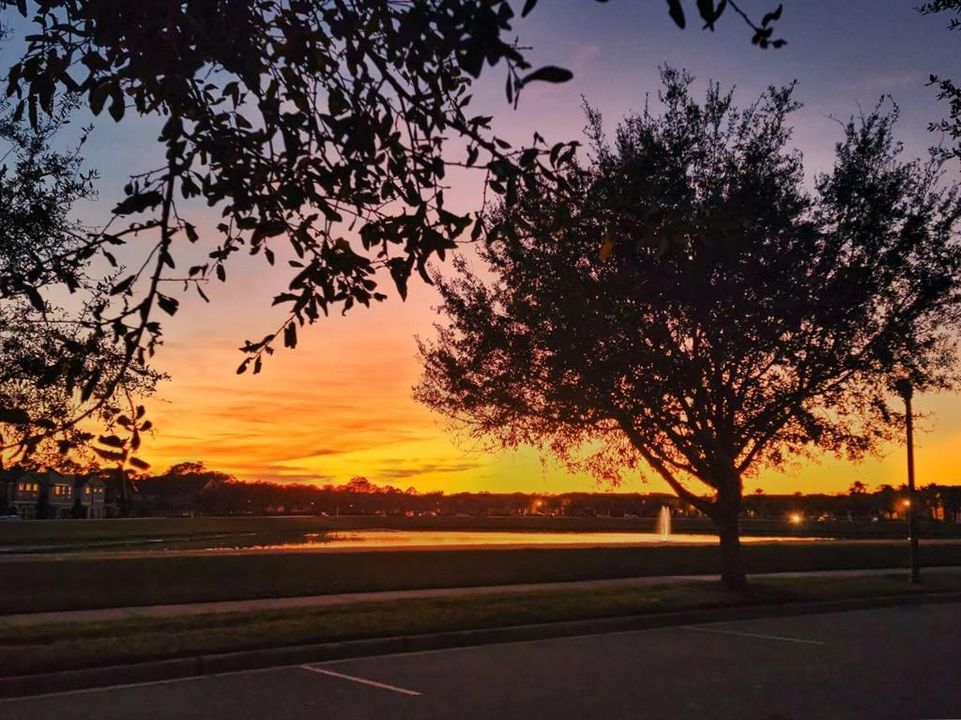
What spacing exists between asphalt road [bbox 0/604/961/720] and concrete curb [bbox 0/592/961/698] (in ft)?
1.00

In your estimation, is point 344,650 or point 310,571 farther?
point 310,571

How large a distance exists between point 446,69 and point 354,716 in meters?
5.47

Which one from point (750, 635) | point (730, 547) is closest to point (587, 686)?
point (750, 635)

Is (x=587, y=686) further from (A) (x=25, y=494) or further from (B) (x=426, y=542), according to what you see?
(A) (x=25, y=494)

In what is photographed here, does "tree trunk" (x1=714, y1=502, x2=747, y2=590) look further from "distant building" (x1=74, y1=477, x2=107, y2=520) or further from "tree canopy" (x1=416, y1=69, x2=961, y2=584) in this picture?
"distant building" (x1=74, y1=477, x2=107, y2=520)

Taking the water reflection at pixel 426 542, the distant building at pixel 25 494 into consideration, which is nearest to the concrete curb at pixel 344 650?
the water reflection at pixel 426 542

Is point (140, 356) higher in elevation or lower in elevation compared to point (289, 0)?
lower

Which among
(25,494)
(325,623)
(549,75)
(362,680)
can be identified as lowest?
(362,680)

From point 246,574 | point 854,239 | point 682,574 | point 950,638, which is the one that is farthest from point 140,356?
point 682,574

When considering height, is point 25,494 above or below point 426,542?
above

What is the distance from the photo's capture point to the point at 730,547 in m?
19.6

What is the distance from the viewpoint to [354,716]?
7.88 m

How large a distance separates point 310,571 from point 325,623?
6615mm

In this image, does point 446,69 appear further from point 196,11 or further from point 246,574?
point 246,574
